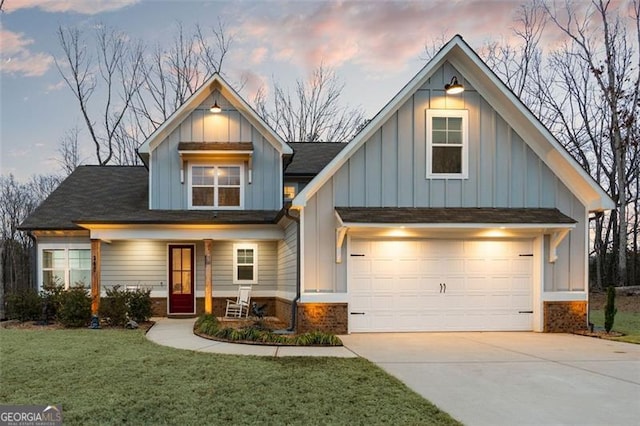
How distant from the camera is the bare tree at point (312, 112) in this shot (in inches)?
1115

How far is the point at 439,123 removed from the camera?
1130 centimetres

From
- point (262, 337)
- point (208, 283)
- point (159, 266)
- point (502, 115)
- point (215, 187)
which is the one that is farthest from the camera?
point (159, 266)

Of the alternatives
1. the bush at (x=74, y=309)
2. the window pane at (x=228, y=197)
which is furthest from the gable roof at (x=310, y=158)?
the bush at (x=74, y=309)

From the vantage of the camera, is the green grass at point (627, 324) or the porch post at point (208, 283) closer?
the green grass at point (627, 324)

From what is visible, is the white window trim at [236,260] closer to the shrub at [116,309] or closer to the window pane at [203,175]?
the window pane at [203,175]

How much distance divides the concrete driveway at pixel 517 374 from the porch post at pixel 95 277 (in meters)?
6.56

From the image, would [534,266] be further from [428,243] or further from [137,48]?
[137,48]

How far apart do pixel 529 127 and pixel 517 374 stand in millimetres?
6496

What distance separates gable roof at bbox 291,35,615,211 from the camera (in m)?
10.7

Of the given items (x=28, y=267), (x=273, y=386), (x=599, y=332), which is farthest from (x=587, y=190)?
(x=28, y=267)

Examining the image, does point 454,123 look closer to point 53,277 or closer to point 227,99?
point 227,99

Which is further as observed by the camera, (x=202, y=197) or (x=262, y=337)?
(x=202, y=197)

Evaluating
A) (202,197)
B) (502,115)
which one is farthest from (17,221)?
(502,115)

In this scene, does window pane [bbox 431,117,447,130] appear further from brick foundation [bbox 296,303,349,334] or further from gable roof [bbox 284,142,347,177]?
gable roof [bbox 284,142,347,177]
